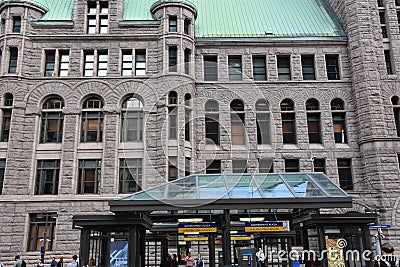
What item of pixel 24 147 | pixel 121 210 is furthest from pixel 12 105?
pixel 121 210

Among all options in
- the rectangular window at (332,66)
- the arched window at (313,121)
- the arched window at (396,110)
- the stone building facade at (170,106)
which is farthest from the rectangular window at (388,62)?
the arched window at (313,121)

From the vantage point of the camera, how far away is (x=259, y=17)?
36.2 meters

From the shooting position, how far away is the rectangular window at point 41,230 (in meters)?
26.9

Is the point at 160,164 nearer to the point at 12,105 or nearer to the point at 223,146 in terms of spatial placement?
the point at 223,146

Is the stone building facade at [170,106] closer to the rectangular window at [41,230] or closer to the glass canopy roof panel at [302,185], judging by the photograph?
the rectangular window at [41,230]

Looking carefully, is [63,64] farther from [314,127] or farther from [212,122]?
[314,127]

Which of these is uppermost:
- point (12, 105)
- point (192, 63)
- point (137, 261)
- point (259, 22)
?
point (259, 22)

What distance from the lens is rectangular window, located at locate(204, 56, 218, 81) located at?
32.0m

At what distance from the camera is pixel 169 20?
103 feet

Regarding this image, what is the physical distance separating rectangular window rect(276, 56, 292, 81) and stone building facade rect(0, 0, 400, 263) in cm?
13

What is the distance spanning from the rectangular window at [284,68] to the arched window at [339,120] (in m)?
4.18

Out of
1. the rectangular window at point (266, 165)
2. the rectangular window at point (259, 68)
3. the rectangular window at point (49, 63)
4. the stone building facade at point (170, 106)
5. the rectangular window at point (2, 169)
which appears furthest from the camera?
the rectangular window at point (259, 68)

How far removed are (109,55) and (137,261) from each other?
756 inches

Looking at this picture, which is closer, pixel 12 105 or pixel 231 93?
pixel 12 105
